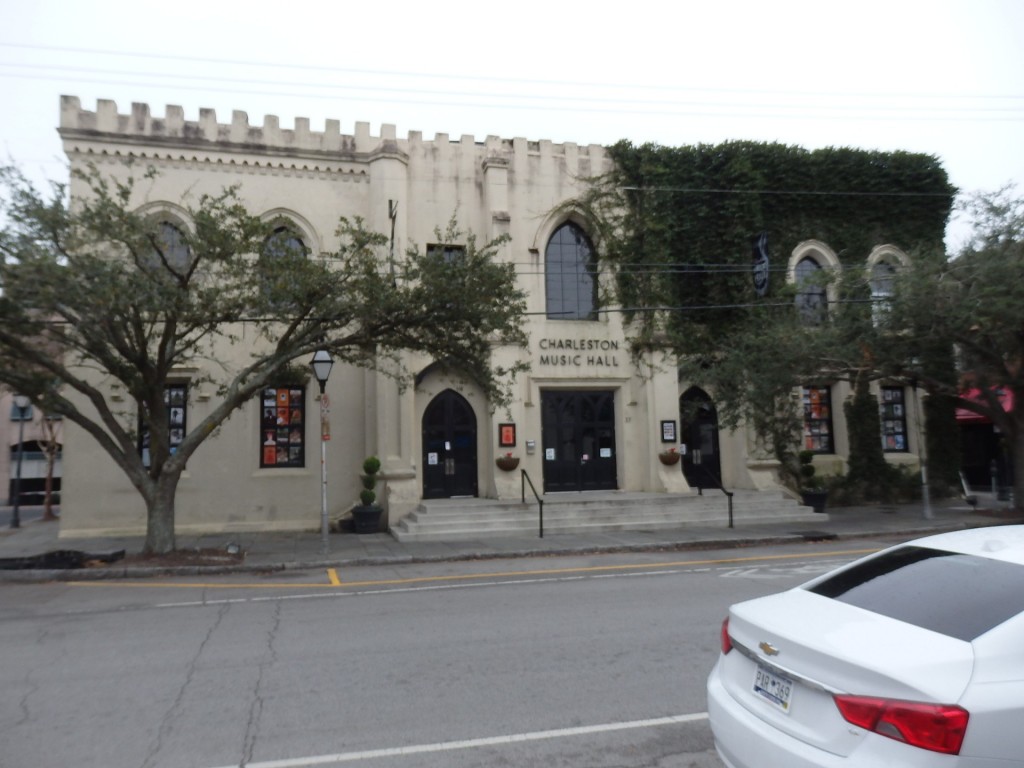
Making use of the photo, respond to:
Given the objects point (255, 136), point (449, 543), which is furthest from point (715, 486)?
point (255, 136)

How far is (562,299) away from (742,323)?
544 centimetres

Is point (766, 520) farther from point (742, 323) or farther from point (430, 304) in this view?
point (430, 304)

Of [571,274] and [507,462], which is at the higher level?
[571,274]

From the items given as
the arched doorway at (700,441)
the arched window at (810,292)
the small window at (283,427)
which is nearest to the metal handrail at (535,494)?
the arched doorway at (700,441)

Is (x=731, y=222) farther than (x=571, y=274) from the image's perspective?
Yes

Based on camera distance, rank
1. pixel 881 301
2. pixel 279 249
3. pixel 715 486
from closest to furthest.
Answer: pixel 279 249, pixel 881 301, pixel 715 486

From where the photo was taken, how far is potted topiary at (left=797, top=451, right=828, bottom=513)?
20609 mm

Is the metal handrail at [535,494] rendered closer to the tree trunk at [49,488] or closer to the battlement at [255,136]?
the battlement at [255,136]

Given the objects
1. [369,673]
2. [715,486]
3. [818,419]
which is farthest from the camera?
[818,419]

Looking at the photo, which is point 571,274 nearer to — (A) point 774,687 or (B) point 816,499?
(B) point 816,499

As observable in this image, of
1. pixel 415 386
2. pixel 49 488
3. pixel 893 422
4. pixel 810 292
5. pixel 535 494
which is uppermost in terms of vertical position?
pixel 810 292

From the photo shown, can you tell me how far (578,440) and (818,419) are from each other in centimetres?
793

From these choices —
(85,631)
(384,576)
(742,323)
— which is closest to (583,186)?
(742,323)

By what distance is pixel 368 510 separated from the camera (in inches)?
726
